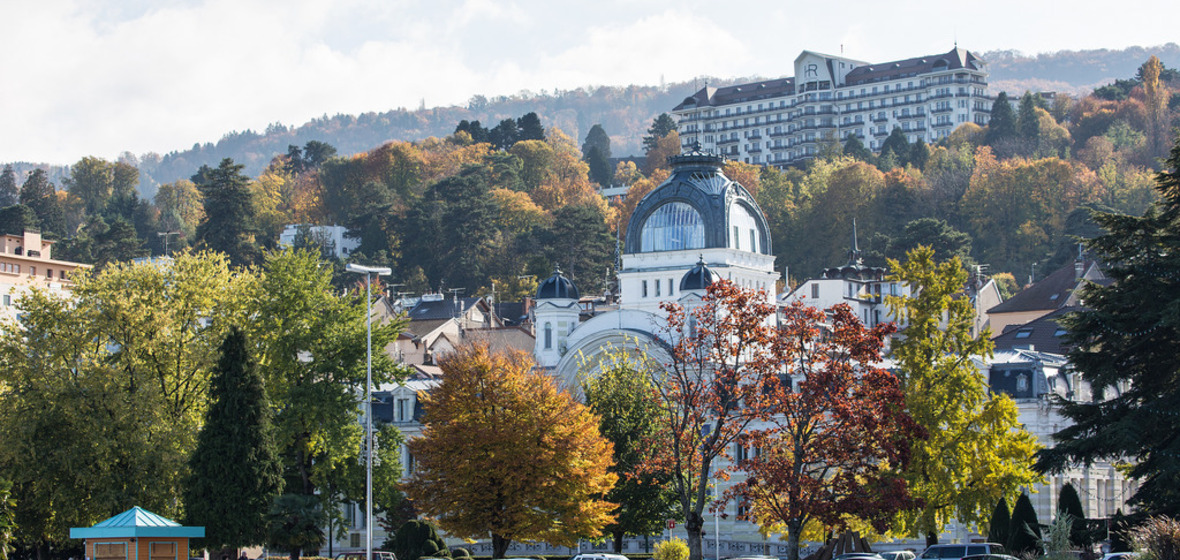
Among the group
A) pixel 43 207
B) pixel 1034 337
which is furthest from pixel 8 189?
pixel 1034 337

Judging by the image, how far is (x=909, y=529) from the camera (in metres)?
52.4

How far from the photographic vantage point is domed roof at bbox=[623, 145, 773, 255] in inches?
3558

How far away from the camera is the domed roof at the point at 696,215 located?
90.4m

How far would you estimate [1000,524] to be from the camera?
51.1 m

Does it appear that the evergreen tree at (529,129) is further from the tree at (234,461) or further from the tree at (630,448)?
the tree at (234,461)

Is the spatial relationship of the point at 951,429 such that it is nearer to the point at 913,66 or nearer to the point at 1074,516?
the point at 1074,516

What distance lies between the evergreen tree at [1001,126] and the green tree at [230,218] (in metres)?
74.4

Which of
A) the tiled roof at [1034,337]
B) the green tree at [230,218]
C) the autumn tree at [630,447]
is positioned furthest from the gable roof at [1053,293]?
the green tree at [230,218]

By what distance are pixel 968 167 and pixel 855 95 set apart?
4044 cm

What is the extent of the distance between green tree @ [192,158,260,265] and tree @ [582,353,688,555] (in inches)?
2863

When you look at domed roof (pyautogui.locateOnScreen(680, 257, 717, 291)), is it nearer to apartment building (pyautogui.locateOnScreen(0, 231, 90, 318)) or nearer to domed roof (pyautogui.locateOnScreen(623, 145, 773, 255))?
domed roof (pyautogui.locateOnScreen(623, 145, 773, 255))

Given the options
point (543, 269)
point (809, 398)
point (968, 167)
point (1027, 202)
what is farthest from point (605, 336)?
point (968, 167)

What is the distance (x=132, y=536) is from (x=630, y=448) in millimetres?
21859

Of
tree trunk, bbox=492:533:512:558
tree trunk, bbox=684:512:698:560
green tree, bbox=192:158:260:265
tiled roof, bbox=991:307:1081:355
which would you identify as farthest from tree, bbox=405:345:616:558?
green tree, bbox=192:158:260:265
